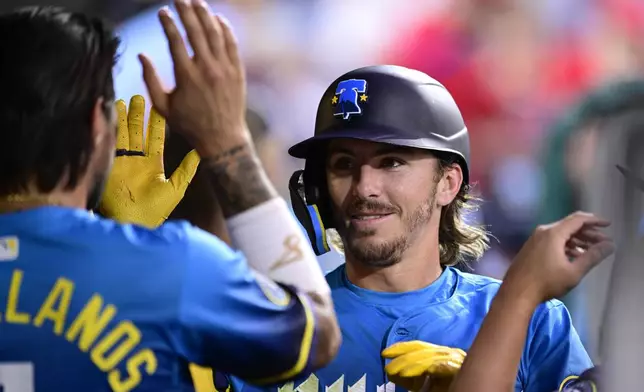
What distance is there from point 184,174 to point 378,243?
1.72ft

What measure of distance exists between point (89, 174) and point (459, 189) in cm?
137

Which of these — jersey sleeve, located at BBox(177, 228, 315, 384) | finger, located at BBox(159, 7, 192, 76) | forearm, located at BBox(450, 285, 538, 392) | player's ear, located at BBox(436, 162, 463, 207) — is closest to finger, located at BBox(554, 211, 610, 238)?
forearm, located at BBox(450, 285, 538, 392)

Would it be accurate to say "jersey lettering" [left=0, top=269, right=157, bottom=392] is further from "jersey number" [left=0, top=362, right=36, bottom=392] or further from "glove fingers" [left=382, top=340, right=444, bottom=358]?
"glove fingers" [left=382, top=340, right=444, bottom=358]

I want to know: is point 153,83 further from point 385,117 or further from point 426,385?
point 385,117

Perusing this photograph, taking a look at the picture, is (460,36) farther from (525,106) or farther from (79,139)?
(79,139)

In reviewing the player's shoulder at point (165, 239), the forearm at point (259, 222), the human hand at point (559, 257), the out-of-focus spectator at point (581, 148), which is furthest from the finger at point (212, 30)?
the out-of-focus spectator at point (581, 148)

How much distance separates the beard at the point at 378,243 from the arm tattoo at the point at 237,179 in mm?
906

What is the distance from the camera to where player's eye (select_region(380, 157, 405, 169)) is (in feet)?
7.63

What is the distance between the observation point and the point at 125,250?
1.32 m

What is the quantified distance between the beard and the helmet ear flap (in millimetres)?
59

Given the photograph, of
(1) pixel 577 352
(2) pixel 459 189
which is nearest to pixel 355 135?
(2) pixel 459 189

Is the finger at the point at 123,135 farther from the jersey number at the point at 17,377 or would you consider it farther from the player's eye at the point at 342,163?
the jersey number at the point at 17,377

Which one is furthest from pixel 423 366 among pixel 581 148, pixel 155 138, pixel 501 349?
pixel 581 148

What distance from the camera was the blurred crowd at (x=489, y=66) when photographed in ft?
15.8
